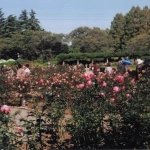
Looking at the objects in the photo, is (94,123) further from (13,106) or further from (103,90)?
(13,106)

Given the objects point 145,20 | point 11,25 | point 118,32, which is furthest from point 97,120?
point 11,25

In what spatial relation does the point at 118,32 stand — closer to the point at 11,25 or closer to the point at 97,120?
the point at 11,25

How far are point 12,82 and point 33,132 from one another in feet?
21.4

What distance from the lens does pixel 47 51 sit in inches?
2378

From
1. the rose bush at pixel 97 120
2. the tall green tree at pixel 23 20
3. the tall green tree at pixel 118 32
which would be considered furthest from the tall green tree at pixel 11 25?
the rose bush at pixel 97 120

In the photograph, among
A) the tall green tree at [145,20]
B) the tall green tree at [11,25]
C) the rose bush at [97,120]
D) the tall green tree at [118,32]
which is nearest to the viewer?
the rose bush at [97,120]

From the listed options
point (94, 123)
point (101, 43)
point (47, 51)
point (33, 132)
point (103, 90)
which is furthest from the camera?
point (101, 43)

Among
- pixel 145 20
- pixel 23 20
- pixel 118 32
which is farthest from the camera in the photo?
pixel 23 20

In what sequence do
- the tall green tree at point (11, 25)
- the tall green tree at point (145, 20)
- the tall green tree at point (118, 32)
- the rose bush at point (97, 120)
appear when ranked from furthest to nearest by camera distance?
1. the tall green tree at point (11, 25)
2. the tall green tree at point (118, 32)
3. the tall green tree at point (145, 20)
4. the rose bush at point (97, 120)

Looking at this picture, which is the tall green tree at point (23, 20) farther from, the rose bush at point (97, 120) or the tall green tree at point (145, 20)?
the rose bush at point (97, 120)

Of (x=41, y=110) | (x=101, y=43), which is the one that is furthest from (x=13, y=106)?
(x=101, y=43)

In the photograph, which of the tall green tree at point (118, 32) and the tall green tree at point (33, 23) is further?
the tall green tree at point (33, 23)

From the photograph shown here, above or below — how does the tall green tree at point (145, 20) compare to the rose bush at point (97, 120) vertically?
above

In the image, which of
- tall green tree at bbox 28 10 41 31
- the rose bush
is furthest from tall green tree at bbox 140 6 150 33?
the rose bush
